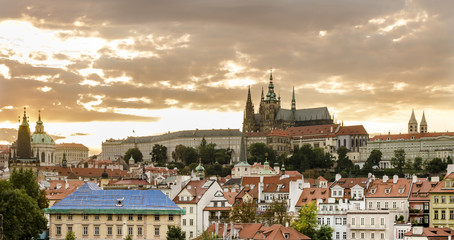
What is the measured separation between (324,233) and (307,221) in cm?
190

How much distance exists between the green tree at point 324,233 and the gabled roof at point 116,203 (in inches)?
534

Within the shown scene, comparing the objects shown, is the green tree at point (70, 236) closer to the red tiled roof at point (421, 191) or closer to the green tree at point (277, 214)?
the green tree at point (277, 214)

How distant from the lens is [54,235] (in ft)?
229

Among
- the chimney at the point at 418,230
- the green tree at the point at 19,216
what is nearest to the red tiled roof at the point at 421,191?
the chimney at the point at 418,230

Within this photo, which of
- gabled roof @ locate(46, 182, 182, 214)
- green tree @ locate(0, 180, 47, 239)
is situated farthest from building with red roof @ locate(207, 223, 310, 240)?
green tree @ locate(0, 180, 47, 239)

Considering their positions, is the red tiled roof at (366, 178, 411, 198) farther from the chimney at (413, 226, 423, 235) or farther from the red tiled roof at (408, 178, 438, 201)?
the chimney at (413, 226, 423, 235)

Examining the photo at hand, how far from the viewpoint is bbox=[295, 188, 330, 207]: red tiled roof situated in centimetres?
8333

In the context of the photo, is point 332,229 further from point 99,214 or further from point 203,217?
point 99,214

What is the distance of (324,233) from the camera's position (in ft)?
244

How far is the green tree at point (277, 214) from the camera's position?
255 ft

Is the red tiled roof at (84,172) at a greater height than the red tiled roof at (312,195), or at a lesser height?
greater

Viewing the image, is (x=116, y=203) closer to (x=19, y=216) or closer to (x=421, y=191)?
(x=19, y=216)

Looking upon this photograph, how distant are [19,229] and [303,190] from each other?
32647 millimetres

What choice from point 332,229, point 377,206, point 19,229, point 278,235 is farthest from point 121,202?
point 377,206
